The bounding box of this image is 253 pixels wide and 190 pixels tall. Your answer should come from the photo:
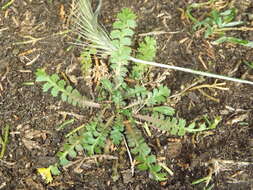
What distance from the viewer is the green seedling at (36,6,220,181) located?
9.14 ft

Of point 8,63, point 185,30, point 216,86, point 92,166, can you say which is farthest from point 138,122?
point 8,63

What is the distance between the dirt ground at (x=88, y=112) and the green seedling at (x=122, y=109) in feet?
0.26

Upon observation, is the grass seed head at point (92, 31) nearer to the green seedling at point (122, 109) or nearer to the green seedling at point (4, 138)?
the green seedling at point (122, 109)

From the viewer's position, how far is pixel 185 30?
10.5ft

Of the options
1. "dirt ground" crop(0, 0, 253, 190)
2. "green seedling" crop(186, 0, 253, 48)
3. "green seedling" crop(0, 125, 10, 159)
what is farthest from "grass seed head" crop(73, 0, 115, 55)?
"green seedling" crop(0, 125, 10, 159)

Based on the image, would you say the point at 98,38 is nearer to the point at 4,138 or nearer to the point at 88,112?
the point at 88,112

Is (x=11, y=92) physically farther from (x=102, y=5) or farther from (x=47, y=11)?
(x=102, y=5)

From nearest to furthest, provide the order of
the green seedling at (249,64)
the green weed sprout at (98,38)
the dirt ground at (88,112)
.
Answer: the dirt ground at (88,112) < the green weed sprout at (98,38) < the green seedling at (249,64)

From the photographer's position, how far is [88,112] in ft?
9.72

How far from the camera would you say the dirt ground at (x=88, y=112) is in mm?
2777

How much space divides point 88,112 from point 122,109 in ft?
0.80

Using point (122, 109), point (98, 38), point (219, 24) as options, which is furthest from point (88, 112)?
point (219, 24)

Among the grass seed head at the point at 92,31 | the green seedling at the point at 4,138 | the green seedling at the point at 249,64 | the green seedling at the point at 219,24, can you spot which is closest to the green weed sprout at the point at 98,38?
the grass seed head at the point at 92,31

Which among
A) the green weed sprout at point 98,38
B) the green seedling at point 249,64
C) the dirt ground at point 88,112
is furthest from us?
the green seedling at point 249,64
